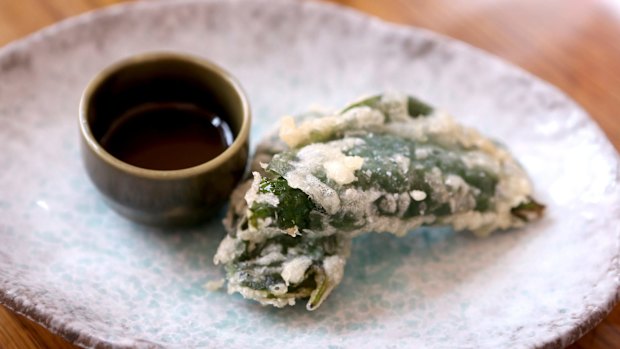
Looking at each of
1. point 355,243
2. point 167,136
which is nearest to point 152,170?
point 167,136

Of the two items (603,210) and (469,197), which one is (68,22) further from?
(603,210)

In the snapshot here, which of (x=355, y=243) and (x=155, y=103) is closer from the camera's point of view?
(x=355, y=243)

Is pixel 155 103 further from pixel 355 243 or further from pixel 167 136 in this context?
pixel 355 243

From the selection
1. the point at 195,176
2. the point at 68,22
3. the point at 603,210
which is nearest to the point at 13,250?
the point at 195,176

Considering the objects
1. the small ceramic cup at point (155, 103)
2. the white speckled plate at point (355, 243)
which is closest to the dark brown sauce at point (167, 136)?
the small ceramic cup at point (155, 103)

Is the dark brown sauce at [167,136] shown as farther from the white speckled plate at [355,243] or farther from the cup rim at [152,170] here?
the white speckled plate at [355,243]

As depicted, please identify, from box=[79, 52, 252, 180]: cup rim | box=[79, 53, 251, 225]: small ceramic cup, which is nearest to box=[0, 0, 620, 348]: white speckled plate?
box=[79, 53, 251, 225]: small ceramic cup
